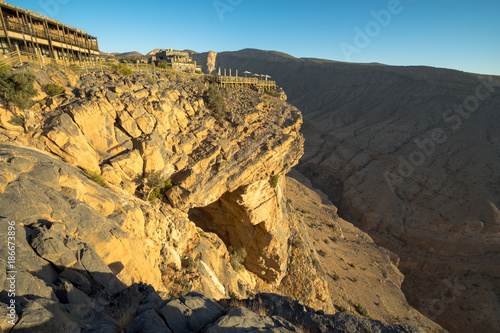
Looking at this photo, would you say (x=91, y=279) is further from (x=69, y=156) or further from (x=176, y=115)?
(x=176, y=115)

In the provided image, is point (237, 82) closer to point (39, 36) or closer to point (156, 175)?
point (156, 175)

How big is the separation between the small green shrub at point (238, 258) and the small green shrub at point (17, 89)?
1495 centimetres

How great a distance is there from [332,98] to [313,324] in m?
85.1

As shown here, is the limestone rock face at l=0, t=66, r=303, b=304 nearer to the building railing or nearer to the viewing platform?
the viewing platform

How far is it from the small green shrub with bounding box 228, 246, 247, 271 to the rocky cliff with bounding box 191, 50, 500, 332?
26.3 metres

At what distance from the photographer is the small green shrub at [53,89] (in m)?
11.0

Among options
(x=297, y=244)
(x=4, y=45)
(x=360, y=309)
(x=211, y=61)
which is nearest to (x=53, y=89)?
(x=4, y=45)

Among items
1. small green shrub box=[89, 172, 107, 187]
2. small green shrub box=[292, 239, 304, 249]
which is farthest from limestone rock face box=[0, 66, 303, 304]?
small green shrub box=[292, 239, 304, 249]

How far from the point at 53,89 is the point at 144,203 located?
705 cm

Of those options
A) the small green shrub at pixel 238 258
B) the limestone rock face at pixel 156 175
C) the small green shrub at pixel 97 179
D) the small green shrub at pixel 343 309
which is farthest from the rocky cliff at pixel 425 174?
the small green shrub at pixel 97 179

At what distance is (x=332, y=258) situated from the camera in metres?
25.3

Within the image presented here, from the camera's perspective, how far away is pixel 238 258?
1809 cm

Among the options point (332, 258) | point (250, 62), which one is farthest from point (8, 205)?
point (250, 62)

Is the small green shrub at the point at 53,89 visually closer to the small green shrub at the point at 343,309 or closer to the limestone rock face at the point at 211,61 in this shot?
the small green shrub at the point at 343,309
